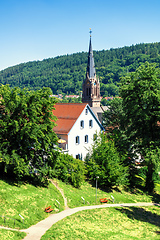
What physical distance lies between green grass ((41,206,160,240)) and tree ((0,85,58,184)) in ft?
22.4

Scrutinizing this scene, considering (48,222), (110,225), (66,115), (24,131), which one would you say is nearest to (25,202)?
(48,222)

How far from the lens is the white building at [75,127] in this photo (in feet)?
158

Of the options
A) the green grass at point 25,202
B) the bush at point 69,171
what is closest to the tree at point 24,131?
the green grass at point 25,202

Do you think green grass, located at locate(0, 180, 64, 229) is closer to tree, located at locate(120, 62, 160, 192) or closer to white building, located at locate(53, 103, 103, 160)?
tree, located at locate(120, 62, 160, 192)

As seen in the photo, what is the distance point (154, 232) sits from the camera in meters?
29.0

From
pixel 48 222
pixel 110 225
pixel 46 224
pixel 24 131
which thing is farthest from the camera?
pixel 24 131

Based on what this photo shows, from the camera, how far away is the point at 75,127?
49.3 metres

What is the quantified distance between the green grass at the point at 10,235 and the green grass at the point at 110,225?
63.5 inches

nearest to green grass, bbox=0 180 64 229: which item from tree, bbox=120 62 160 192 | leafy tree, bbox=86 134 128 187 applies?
leafy tree, bbox=86 134 128 187

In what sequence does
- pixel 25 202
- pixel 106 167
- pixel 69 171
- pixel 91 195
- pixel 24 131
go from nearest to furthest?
pixel 25 202 → pixel 24 131 → pixel 91 195 → pixel 69 171 → pixel 106 167

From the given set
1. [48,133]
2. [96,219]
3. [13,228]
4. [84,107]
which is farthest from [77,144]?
[13,228]

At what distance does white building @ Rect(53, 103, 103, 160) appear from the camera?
1895 inches

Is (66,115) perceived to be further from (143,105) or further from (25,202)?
(25,202)

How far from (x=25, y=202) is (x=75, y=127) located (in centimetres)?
2243
